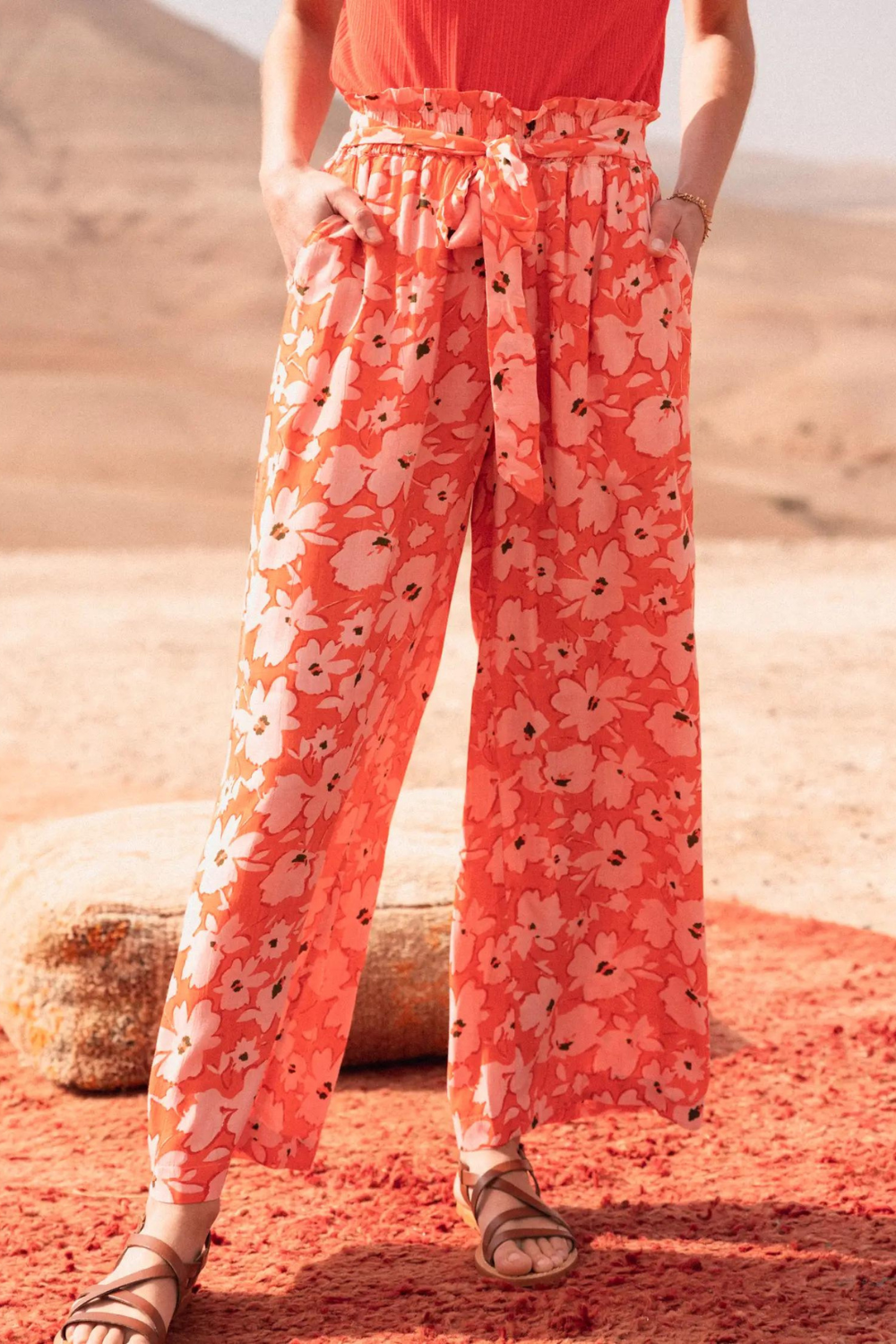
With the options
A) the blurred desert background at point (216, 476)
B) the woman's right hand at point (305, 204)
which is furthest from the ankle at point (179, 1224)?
the blurred desert background at point (216, 476)

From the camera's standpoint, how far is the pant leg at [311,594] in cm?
209

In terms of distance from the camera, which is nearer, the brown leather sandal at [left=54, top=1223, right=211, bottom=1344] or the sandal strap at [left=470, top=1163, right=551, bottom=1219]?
the brown leather sandal at [left=54, top=1223, right=211, bottom=1344]

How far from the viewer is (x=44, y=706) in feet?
23.8

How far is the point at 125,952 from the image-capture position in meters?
Answer: 3.09

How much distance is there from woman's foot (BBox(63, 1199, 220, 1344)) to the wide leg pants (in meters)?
0.03

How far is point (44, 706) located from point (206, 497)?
1301 cm

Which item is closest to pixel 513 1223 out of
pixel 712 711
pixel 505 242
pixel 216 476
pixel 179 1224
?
pixel 179 1224

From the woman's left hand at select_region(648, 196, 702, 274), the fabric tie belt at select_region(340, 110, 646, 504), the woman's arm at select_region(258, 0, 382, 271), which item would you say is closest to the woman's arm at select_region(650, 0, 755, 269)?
the woman's left hand at select_region(648, 196, 702, 274)

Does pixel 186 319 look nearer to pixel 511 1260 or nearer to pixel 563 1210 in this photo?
pixel 563 1210

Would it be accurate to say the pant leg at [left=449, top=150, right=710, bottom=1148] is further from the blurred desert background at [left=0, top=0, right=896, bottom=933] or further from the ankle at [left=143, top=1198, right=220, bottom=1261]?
the blurred desert background at [left=0, top=0, right=896, bottom=933]

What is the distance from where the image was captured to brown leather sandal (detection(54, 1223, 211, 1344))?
2062mm

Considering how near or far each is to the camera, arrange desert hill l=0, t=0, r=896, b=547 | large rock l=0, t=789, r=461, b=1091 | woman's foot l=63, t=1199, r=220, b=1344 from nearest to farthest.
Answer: woman's foot l=63, t=1199, r=220, b=1344 → large rock l=0, t=789, r=461, b=1091 → desert hill l=0, t=0, r=896, b=547

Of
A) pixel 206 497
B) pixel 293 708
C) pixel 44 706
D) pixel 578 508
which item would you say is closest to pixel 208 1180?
pixel 293 708

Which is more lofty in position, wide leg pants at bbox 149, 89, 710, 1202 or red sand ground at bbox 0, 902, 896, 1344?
wide leg pants at bbox 149, 89, 710, 1202
